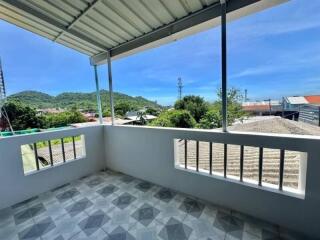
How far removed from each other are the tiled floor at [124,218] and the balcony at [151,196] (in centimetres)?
1

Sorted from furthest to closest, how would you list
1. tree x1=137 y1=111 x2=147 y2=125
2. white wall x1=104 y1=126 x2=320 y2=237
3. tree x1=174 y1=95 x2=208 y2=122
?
tree x1=174 y1=95 x2=208 y2=122 < tree x1=137 y1=111 x2=147 y2=125 < white wall x1=104 y1=126 x2=320 y2=237

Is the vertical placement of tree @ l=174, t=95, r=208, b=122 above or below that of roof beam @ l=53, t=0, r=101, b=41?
below

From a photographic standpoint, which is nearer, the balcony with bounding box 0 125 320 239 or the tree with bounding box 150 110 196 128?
the balcony with bounding box 0 125 320 239

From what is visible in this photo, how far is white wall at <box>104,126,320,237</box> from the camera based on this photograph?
1.57 meters

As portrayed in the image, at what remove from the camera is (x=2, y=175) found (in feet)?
7.30

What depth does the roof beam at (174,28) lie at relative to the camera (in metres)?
1.76

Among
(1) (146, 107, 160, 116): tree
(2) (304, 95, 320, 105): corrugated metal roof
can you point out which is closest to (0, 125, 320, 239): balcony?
(2) (304, 95, 320, 105): corrugated metal roof

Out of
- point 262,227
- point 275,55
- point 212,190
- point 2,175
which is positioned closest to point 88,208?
point 2,175

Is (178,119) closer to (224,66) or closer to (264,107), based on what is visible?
(264,107)

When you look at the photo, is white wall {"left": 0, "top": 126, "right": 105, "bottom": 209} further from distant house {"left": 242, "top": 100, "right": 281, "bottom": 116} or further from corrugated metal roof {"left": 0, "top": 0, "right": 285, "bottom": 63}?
distant house {"left": 242, "top": 100, "right": 281, "bottom": 116}

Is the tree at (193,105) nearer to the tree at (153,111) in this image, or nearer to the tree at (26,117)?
the tree at (153,111)

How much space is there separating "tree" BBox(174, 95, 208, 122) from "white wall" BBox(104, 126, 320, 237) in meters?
5.73

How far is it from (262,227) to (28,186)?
317cm

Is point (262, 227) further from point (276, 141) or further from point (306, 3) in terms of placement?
point (306, 3)
